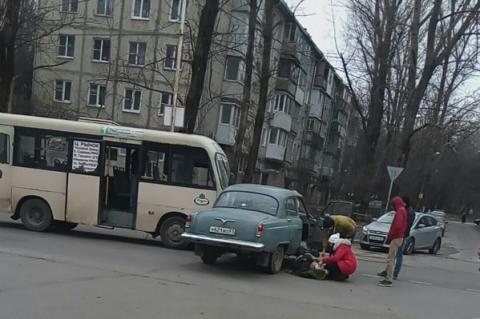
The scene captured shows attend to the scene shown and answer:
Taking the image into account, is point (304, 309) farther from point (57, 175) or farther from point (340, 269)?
point (57, 175)

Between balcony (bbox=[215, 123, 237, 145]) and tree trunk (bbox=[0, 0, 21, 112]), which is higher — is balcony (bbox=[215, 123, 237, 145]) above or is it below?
below

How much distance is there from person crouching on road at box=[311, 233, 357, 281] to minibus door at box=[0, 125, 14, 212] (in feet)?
25.5

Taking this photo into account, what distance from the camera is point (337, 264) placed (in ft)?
38.5

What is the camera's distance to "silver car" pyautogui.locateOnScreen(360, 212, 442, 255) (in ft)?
69.2

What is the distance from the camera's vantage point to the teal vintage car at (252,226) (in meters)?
10.7

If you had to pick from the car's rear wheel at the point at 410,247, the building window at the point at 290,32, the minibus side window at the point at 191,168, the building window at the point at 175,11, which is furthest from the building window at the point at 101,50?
the minibus side window at the point at 191,168

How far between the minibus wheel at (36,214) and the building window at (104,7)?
117 ft

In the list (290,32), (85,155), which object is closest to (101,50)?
(290,32)

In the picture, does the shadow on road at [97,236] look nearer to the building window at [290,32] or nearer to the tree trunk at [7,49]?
the tree trunk at [7,49]

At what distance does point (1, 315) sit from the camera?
6500 mm

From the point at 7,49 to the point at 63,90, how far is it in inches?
1144

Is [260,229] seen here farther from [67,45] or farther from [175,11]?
[67,45]

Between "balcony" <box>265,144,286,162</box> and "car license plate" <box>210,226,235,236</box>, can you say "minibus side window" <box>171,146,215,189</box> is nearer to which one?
"car license plate" <box>210,226,235,236</box>

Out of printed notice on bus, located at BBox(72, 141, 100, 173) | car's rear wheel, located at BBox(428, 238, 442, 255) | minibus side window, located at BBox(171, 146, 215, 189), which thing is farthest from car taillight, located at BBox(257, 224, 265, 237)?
car's rear wheel, located at BBox(428, 238, 442, 255)
